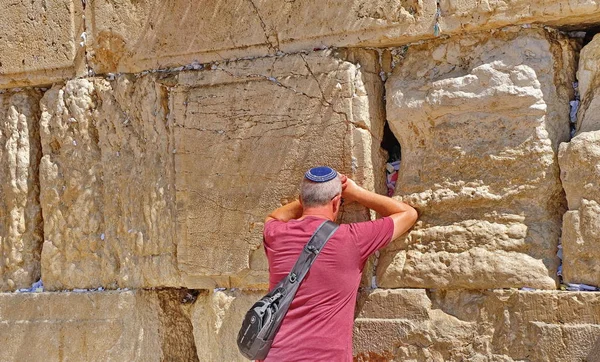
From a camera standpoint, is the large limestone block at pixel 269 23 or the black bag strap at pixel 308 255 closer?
the black bag strap at pixel 308 255

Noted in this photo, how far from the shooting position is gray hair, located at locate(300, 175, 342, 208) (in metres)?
4.12

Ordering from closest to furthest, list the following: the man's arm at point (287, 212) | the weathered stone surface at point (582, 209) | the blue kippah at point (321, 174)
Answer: the weathered stone surface at point (582, 209)
the blue kippah at point (321, 174)
the man's arm at point (287, 212)

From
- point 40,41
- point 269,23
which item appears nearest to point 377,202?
point 269,23

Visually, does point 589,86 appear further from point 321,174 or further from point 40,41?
point 40,41

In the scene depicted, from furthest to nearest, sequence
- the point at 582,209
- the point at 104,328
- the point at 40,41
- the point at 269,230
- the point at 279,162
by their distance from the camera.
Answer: the point at 40,41 → the point at 104,328 → the point at 279,162 → the point at 269,230 → the point at 582,209

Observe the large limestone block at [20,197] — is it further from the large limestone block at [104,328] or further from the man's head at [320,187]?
the man's head at [320,187]

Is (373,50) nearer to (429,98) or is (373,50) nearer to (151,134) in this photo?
(429,98)

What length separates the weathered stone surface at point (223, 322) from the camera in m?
4.66

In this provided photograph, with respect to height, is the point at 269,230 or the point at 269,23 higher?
the point at 269,23

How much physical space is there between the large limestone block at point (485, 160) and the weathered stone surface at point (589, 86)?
0.27ft

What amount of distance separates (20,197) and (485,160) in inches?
108

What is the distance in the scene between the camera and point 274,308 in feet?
12.9

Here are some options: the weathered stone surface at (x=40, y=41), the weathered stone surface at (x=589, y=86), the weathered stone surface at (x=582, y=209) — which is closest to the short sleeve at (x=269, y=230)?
the weathered stone surface at (x=582, y=209)

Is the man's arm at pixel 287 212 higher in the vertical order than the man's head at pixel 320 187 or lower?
lower
